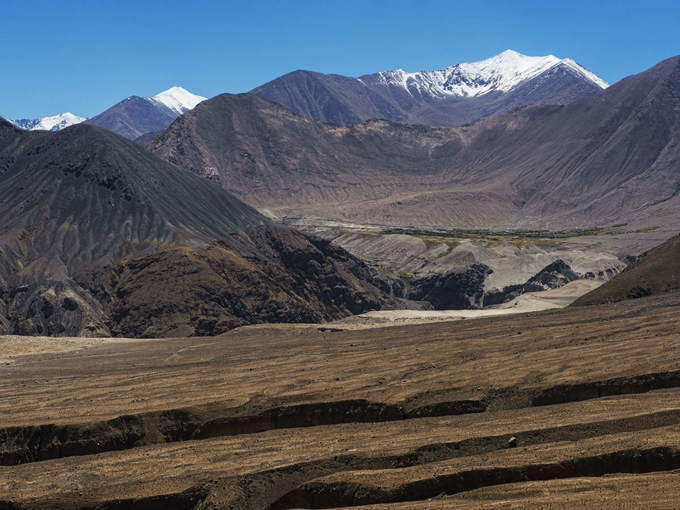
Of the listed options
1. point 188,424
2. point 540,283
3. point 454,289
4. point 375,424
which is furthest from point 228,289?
point 375,424

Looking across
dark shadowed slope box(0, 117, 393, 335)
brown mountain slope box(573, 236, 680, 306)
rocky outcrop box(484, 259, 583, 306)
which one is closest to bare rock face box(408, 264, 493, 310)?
rocky outcrop box(484, 259, 583, 306)

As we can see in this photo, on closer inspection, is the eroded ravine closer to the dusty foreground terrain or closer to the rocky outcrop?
the dusty foreground terrain

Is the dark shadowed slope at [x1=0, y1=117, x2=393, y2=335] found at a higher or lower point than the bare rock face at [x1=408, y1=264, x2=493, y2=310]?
higher

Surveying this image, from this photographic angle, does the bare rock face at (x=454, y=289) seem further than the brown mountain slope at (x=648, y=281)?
Yes

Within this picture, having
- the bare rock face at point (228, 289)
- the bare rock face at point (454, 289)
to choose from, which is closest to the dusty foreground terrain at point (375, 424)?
the bare rock face at point (228, 289)

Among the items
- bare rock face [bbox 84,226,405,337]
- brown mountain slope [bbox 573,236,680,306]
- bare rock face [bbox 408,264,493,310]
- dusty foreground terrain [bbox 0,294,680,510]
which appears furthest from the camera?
bare rock face [bbox 408,264,493,310]

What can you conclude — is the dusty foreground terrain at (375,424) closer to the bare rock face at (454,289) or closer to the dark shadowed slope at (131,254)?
the dark shadowed slope at (131,254)
